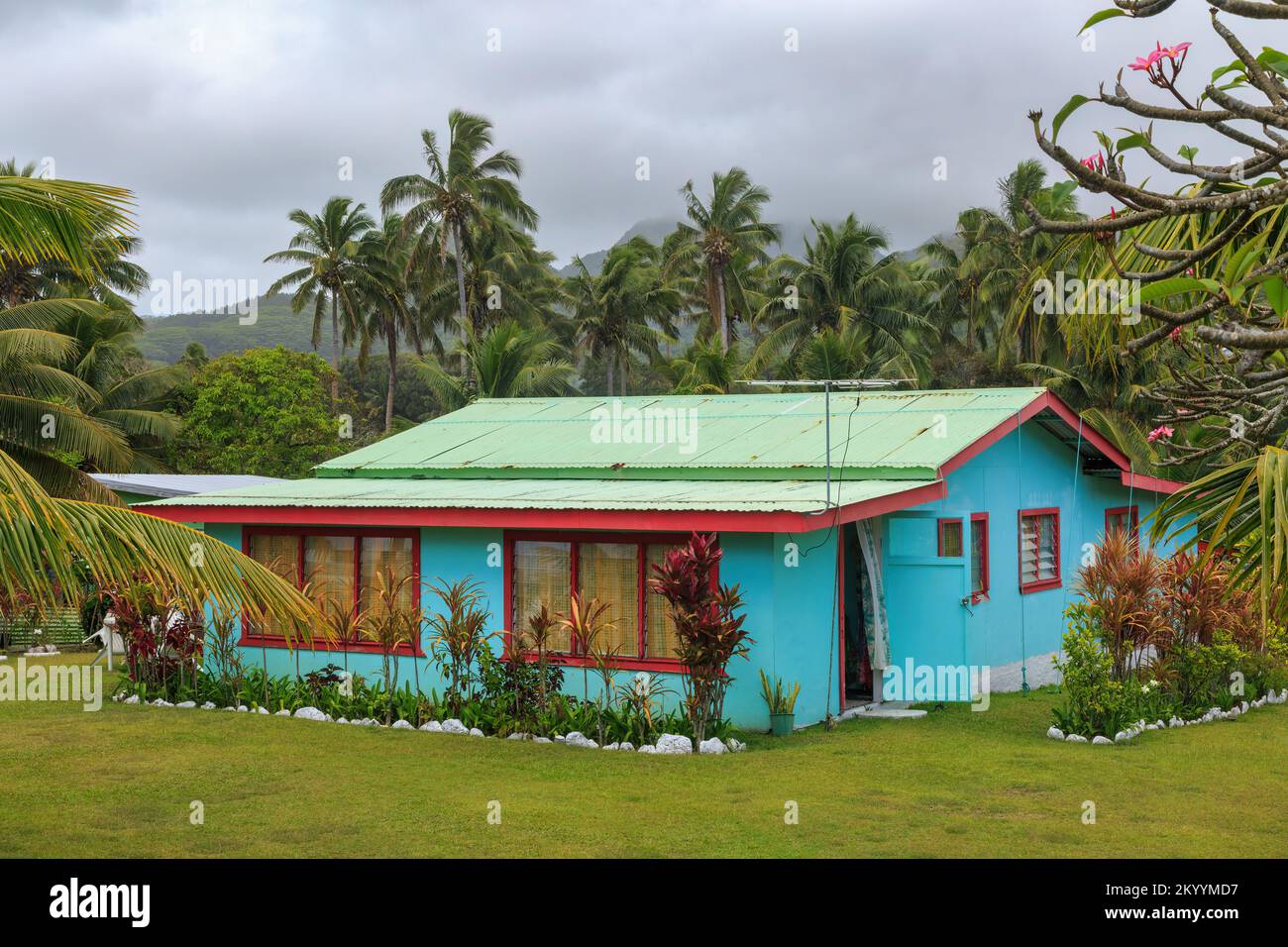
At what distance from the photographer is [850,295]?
47156mm

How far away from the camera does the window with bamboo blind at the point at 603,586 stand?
14.4 m

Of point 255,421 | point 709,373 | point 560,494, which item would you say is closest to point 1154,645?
point 560,494

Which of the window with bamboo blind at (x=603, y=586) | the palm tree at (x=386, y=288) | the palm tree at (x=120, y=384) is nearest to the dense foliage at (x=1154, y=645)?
the window with bamboo blind at (x=603, y=586)

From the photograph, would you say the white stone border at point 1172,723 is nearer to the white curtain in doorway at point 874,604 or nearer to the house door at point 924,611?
the house door at point 924,611

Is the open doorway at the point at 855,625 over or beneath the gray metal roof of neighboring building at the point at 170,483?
beneath

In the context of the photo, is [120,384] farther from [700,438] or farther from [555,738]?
[555,738]

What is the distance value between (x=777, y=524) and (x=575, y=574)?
277cm

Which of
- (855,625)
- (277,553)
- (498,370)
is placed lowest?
(855,625)

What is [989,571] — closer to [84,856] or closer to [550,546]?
[550,546]

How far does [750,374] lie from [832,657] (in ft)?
92.6

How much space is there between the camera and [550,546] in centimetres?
1515

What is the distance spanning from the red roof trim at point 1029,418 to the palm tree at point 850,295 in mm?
26709

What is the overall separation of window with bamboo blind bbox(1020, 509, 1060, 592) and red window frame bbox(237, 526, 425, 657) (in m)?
8.26

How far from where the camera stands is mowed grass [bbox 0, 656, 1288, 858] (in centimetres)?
954
